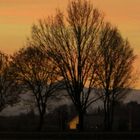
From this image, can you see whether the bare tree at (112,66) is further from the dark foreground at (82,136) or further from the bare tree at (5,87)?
the dark foreground at (82,136)

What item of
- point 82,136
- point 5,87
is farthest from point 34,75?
point 82,136

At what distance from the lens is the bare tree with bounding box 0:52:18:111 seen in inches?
3684

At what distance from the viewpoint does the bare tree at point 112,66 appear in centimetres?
8256

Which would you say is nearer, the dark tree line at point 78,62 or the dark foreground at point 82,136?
the dark foreground at point 82,136

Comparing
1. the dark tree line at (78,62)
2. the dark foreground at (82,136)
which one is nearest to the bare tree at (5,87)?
the dark tree line at (78,62)

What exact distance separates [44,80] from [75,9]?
46.6ft

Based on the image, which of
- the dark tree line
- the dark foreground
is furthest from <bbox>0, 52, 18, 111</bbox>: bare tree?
the dark foreground

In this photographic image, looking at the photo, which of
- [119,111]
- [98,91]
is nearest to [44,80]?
[98,91]

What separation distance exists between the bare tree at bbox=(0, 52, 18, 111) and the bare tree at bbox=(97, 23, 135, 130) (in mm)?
13726

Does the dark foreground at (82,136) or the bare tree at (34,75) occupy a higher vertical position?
the bare tree at (34,75)

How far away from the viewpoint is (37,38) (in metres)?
82.9

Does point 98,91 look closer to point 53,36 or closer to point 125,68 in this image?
point 125,68

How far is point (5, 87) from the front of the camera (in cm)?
9462

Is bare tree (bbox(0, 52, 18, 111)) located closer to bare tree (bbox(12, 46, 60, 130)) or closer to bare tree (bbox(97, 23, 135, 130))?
bare tree (bbox(12, 46, 60, 130))
